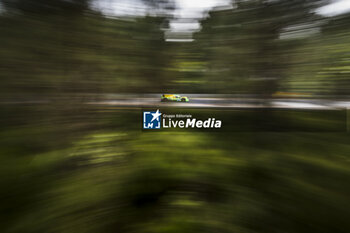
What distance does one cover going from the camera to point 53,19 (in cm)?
92

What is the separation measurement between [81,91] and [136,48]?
0.43m

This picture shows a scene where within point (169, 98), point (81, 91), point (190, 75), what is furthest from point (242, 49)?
point (81, 91)

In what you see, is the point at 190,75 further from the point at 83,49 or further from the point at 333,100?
the point at 333,100

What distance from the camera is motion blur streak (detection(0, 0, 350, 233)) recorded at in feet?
3.02

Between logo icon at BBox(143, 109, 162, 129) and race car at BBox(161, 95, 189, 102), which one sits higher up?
race car at BBox(161, 95, 189, 102)

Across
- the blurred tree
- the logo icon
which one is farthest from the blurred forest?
the logo icon

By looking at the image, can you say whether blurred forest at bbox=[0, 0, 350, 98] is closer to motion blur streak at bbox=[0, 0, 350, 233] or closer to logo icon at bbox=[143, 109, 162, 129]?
motion blur streak at bbox=[0, 0, 350, 233]

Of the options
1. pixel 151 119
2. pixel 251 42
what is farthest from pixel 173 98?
pixel 251 42

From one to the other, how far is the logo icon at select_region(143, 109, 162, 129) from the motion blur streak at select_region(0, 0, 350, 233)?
43 mm

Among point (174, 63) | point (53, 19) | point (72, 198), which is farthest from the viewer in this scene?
point (174, 63)

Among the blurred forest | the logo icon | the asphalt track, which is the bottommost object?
the logo icon

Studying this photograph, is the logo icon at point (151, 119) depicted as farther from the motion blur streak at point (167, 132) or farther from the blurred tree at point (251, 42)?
the blurred tree at point (251, 42)

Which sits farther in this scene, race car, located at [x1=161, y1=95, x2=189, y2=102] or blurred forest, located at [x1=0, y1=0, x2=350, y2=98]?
race car, located at [x1=161, y1=95, x2=189, y2=102]

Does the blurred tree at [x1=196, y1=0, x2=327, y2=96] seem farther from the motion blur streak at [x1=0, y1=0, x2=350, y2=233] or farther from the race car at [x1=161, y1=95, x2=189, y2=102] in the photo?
the race car at [x1=161, y1=95, x2=189, y2=102]
